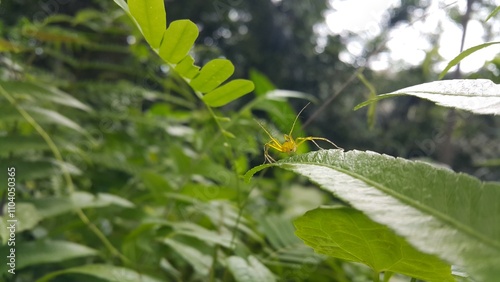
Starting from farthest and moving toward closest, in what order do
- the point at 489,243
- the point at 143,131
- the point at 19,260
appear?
the point at 143,131 < the point at 19,260 < the point at 489,243

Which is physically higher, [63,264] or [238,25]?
[238,25]

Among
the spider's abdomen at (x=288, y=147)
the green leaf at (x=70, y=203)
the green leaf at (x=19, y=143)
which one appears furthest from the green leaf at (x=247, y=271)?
the green leaf at (x=19, y=143)

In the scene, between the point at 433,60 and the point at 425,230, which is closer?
the point at 425,230

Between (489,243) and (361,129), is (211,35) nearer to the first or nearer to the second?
(361,129)

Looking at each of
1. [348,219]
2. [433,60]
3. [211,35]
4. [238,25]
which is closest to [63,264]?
[348,219]

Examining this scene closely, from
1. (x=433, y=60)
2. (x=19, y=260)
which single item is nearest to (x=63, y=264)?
(x=19, y=260)

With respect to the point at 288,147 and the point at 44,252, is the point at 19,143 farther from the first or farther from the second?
the point at 288,147

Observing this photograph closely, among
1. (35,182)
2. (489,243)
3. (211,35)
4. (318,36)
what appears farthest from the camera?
(318,36)

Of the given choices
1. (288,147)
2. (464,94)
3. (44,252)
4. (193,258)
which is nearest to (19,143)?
(44,252)

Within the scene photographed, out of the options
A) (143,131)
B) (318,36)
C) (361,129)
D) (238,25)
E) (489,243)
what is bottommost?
(489,243)

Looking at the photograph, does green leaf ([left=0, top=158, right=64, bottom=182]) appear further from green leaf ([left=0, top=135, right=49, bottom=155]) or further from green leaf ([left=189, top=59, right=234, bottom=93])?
green leaf ([left=189, top=59, right=234, bottom=93])
